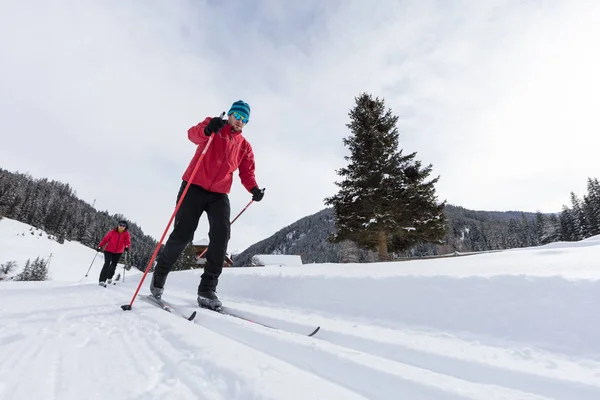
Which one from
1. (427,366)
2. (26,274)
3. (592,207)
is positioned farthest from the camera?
(26,274)

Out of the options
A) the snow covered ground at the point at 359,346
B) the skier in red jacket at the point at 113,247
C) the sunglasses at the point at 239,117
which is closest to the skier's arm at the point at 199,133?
the sunglasses at the point at 239,117

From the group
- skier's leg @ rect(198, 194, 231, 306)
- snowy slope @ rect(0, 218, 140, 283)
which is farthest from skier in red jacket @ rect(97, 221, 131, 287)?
snowy slope @ rect(0, 218, 140, 283)

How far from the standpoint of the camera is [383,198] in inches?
476

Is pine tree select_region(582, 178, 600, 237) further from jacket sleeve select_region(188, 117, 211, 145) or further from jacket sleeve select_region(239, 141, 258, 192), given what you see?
jacket sleeve select_region(188, 117, 211, 145)

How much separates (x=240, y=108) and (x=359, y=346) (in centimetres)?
294

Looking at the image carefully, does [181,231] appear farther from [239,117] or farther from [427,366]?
[427,366]

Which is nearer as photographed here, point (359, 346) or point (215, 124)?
point (359, 346)

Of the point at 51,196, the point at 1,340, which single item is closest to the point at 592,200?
the point at 1,340

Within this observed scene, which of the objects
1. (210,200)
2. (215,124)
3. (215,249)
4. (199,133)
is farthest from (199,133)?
(215,249)

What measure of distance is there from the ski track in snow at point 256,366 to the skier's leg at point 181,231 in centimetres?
127

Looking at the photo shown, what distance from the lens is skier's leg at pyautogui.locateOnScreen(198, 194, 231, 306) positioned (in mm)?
3216

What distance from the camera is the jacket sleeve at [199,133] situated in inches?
129

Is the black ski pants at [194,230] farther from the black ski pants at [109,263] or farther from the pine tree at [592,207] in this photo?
the pine tree at [592,207]

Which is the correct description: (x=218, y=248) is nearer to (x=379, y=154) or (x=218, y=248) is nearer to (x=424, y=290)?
(x=424, y=290)
